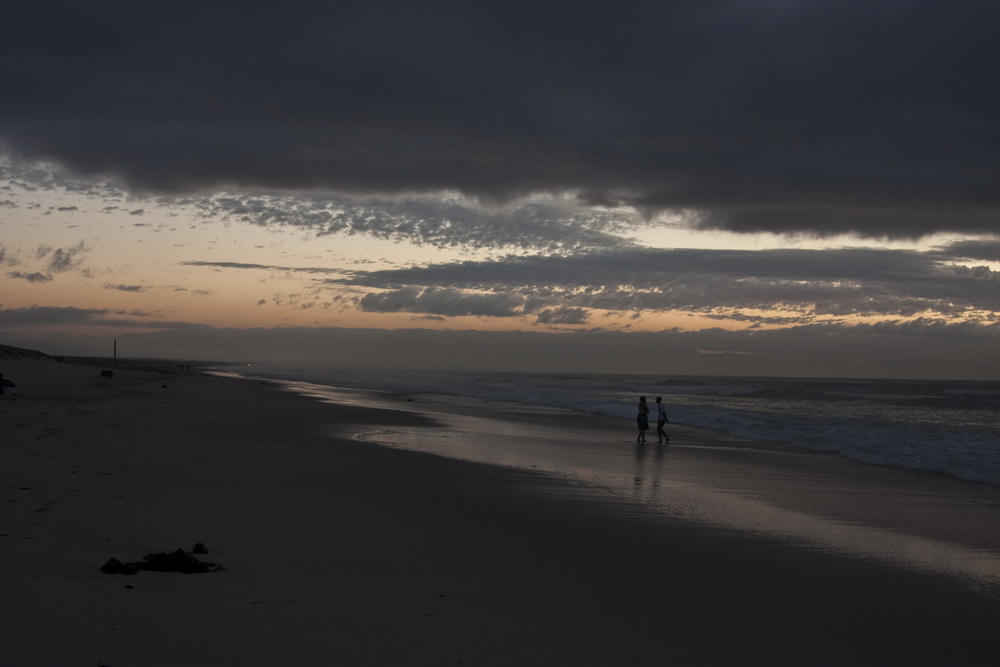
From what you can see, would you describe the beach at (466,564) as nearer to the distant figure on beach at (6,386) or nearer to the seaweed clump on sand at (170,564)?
the seaweed clump on sand at (170,564)

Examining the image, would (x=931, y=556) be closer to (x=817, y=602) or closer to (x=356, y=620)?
(x=817, y=602)

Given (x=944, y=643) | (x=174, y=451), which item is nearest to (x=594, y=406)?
(x=174, y=451)

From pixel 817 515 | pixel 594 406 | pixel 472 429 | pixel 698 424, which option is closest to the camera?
pixel 817 515

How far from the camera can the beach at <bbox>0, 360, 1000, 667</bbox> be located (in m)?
5.06

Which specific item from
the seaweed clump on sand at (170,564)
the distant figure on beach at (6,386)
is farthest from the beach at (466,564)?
the distant figure on beach at (6,386)

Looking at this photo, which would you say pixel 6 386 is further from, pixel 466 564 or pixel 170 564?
pixel 466 564

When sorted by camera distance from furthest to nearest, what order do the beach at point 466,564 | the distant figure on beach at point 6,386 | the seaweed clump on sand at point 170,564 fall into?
1. the distant figure on beach at point 6,386
2. the seaweed clump on sand at point 170,564
3. the beach at point 466,564

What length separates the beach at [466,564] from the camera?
5062mm

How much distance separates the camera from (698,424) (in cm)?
3172

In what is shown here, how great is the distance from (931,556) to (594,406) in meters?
32.2

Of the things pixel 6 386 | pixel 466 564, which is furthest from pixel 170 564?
pixel 6 386

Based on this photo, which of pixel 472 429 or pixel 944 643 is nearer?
pixel 944 643

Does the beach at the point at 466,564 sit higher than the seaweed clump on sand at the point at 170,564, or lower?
lower

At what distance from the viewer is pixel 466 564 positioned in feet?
24.1
